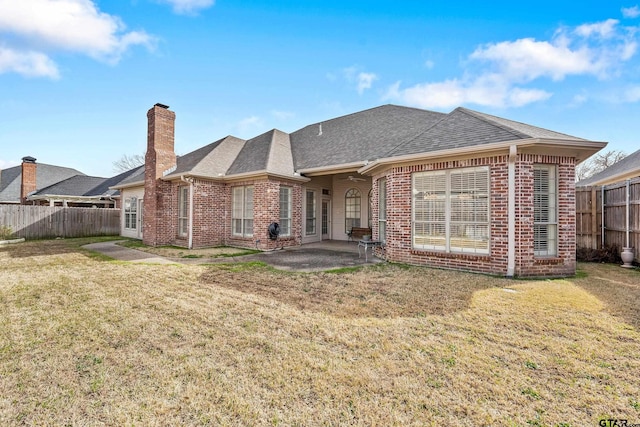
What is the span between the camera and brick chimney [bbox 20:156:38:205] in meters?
22.5

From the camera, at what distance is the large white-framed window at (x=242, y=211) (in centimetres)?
1174

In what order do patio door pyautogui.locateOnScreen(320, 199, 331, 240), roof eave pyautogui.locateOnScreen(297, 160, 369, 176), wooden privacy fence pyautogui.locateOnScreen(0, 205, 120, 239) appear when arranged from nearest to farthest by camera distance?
roof eave pyautogui.locateOnScreen(297, 160, 369, 176) < patio door pyautogui.locateOnScreen(320, 199, 331, 240) < wooden privacy fence pyautogui.locateOnScreen(0, 205, 120, 239)

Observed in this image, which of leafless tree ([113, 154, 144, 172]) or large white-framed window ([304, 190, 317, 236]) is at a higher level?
leafless tree ([113, 154, 144, 172])

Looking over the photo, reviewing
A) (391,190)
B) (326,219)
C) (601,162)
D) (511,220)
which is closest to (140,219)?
(326,219)

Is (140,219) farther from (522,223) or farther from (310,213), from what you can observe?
(522,223)

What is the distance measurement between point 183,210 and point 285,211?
4592 millimetres

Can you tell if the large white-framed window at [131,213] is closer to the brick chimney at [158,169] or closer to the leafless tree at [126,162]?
the brick chimney at [158,169]

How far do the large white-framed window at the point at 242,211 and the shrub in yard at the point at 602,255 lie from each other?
11512 millimetres

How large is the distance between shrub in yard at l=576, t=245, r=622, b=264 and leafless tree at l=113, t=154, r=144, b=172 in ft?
171

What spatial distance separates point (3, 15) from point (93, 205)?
19.1m

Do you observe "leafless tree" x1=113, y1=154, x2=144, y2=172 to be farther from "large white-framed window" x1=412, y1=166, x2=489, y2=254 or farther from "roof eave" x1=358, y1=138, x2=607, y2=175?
"roof eave" x1=358, y1=138, x2=607, y2=175

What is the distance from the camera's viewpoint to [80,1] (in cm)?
742

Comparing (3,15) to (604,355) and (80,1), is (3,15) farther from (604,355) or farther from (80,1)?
(604,355)

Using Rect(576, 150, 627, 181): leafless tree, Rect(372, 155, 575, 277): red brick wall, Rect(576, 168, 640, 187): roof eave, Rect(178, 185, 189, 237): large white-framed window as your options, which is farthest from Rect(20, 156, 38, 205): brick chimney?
Rect(576, 150, 627, 181): leafless tree
